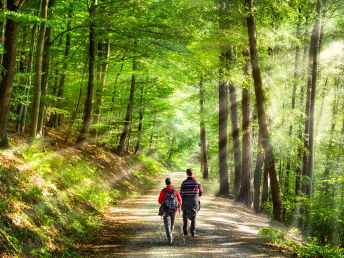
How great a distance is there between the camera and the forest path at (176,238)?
21.2ft

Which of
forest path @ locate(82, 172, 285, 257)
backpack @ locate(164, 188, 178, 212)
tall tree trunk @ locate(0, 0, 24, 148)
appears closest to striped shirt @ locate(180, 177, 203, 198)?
backpack @ locate(164, 188, 178, 212)

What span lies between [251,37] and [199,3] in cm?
270

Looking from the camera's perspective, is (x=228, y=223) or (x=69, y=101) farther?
(x=69, y=101)

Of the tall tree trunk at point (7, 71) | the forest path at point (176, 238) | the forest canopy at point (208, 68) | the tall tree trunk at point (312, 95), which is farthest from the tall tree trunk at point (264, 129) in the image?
the tall tree trunk at point (7, 71)

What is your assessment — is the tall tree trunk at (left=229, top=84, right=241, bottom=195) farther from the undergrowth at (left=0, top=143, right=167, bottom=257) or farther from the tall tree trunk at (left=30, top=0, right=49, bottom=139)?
the tall tree trunk at (left=30, top=0, right=49, bottom=139)

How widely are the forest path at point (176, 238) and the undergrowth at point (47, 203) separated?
2.03 ft

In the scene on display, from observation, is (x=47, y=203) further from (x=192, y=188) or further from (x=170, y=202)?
(x=192, y=188)

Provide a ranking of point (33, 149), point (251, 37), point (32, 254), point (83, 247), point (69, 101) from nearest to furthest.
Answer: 1. point (32, 254)
2. point (83, 247)
3. point (33, 149)
4. point (251, 37)
5. point (69, 101)

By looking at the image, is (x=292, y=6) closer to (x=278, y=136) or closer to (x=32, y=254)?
(x=278, y=136)

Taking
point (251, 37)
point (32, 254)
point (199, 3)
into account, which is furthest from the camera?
point (199, 3)

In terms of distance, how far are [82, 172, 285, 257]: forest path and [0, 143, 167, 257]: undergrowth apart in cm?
62

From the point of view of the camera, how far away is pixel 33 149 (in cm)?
832

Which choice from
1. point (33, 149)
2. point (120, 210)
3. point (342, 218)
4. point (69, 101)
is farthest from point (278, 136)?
point (69, 101)

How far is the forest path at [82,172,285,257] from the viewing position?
6449mm
